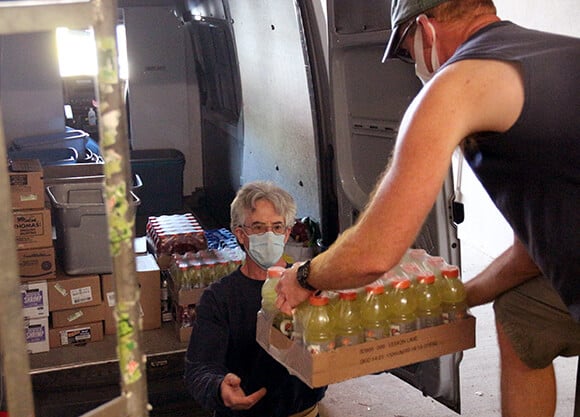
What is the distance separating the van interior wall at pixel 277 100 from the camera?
182 inches

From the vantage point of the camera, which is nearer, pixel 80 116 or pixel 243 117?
pixel 243 117

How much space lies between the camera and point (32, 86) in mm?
6555

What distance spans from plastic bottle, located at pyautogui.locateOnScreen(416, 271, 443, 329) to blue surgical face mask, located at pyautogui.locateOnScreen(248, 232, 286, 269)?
0.59 metres

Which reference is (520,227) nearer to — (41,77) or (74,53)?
(41,77)

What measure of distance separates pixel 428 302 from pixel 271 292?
52 cm

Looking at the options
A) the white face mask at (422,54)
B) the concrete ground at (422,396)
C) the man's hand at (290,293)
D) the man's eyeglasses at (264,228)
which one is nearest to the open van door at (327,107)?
the concrete ground at (422,396)

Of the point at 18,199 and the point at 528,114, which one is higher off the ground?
the point at 528,114

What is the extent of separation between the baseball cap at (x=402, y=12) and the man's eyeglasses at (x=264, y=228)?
0.93 meters

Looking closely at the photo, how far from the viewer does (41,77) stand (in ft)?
21.8

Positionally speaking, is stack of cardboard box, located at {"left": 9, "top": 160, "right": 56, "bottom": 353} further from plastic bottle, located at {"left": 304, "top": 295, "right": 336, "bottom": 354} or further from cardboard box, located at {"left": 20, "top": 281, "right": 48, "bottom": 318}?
plastic bottle, located at {"left": 304, "top": 295, "right": 336, "bottom": 354}

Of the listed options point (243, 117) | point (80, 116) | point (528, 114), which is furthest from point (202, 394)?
point (80, 116)

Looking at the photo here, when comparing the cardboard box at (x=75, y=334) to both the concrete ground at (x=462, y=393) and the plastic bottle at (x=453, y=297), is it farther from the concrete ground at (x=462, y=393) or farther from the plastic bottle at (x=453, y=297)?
the plastic bottle at (x=453, y=297)

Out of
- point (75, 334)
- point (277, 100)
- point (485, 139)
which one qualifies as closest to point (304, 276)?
point (485, 139)

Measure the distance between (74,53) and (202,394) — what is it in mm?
8655
